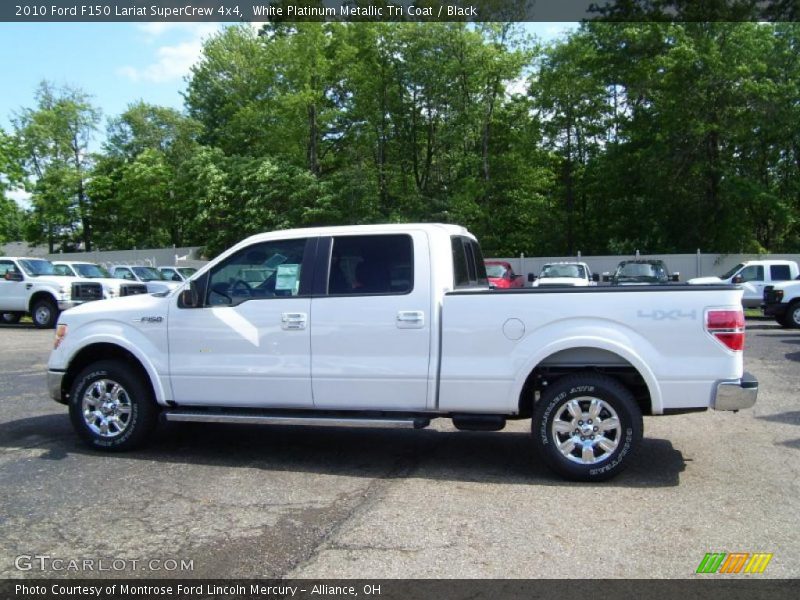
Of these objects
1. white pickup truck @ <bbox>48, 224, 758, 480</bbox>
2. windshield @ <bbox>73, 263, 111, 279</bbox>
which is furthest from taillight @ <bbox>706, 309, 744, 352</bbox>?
windshield @ <bbox>73, 263, 111, 279</bbox>

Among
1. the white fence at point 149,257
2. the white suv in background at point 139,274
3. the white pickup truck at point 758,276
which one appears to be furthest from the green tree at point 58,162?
the white pickup truck at point 758,276

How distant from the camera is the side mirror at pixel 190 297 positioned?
20.9ft

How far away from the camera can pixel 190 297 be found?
636 centimetres

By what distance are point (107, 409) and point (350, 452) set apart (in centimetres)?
228

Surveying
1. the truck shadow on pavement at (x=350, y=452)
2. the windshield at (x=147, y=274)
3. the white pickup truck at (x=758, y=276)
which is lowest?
the truck shadow on pavement at (x=350, y=452)

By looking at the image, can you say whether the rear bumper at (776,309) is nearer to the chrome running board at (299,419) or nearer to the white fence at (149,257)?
the chrome running board at (299,419)

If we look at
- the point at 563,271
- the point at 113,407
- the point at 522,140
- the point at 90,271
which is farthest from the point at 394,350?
the point at 522,140

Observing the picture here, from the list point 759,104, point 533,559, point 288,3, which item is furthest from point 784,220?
point 533,559

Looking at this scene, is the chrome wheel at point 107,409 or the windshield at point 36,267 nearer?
the chrome wheel at point 107,409

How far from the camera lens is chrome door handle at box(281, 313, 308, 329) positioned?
20.0 ft

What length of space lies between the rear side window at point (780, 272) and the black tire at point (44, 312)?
2142 centimetres

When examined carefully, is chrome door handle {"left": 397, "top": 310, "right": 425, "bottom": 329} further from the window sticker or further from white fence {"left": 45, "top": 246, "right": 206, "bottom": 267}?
white fence {"left": 45, "top": 246, "right": 206, "bottom": 267}

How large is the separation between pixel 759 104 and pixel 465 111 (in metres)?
14.0

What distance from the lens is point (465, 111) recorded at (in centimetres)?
3781
